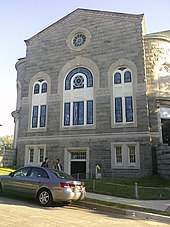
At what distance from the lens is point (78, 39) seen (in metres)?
26.2

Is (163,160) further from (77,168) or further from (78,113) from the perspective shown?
(78,113)

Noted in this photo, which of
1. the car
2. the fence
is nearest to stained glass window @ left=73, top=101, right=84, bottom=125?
the fence

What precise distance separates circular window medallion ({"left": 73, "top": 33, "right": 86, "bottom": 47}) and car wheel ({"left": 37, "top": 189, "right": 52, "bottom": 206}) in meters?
19.1

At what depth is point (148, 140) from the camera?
20.7 metres

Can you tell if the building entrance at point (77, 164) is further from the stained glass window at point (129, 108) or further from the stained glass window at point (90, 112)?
the stained glass window at point (129, 108)

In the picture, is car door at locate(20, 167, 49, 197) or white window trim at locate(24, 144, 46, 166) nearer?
car door at locate(20, 167, 49, 197)

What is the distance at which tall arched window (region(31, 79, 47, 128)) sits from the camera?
25.0 metres

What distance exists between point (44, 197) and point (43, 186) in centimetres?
43

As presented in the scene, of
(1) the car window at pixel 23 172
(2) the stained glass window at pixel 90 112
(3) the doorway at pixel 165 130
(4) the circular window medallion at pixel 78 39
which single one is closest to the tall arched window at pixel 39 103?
(2) the stained glass window at pixel 90 112

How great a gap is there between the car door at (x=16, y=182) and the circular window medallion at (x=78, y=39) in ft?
57.1

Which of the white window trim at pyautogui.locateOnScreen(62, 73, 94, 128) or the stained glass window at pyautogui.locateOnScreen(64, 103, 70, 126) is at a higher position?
the white window trim at pyautogui.locateOnScreen(62, 73, 94, 128)

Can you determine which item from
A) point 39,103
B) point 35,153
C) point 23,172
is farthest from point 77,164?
point 23,172

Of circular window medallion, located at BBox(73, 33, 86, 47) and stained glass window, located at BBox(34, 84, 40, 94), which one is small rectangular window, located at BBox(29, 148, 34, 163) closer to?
stained glass window, located at BBox(34, 84, 40, 94)

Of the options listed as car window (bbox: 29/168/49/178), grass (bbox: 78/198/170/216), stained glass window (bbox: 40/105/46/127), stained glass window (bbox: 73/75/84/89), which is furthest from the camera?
stained glass window (bbox: 40/105/46/127)
